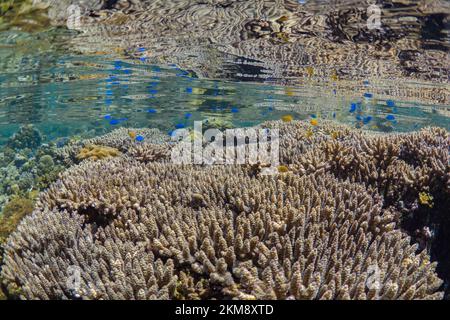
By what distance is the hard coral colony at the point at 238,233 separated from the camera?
326cm

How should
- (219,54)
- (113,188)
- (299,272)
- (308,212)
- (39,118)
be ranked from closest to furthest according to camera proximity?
(299,272) < (308,212) < (113,188) < (219,54) < (39,118)

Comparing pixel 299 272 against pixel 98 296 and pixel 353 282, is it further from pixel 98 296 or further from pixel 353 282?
pixel 98 296

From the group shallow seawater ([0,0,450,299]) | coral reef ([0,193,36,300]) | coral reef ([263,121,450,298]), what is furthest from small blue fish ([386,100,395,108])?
coral reef ([0,193,36,300])

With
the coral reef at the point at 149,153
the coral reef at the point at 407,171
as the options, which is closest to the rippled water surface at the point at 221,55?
the coral reef at the point at 149,153

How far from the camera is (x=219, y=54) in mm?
14031

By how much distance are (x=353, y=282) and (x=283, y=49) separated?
1109cm

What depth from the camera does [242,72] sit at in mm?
17172

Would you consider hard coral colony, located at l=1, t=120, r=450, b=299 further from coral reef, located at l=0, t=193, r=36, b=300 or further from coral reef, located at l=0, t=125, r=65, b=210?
coral reef, located at l=0, t=125, r=65, b=210

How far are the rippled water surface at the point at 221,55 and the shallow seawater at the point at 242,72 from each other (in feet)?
0.21

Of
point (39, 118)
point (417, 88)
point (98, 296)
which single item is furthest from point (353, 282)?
point (39, 118)

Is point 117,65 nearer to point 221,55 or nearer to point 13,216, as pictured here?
point 221,55

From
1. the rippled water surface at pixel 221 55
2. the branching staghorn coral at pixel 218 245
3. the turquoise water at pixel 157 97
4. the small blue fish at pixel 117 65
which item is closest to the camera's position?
the branching staghorn coral at pixel 218 245

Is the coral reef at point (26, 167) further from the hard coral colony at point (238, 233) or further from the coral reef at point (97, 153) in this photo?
the hard coral colony at point (238, 233)

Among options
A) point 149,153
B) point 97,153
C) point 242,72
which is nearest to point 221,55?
point 242,72
